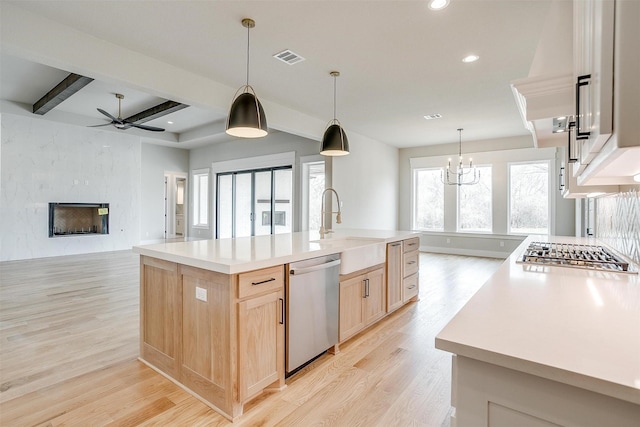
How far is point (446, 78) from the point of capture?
13.2ft

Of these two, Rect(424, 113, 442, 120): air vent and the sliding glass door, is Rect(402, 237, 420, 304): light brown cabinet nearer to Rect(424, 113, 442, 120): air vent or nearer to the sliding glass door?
Rect(424, 113, 442, 120): air vent

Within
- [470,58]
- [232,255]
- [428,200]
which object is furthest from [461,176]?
[232,255]

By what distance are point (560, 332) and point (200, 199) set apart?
34.1 feet

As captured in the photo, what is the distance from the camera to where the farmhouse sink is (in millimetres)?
2629

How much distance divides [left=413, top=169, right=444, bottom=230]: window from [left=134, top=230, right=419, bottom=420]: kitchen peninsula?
6.51 metres

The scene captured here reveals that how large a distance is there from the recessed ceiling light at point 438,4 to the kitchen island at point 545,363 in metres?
2.44

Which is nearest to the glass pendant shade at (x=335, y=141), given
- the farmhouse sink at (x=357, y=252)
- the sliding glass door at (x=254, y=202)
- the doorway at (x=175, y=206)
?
the farmhouse sink at (x=357, y=252)

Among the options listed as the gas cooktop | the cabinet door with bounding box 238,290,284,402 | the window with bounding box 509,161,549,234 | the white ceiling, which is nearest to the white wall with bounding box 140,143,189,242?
the white ceiling

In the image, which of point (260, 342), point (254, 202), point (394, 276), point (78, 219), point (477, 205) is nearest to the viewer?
point (260, 342)

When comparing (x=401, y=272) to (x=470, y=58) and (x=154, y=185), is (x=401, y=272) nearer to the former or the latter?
(x=470, y=58)

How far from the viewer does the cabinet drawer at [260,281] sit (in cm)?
181

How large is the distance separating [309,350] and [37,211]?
301 inches

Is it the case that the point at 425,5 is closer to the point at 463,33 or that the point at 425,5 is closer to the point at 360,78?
the point at 463,33

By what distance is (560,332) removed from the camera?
2.81 feet
